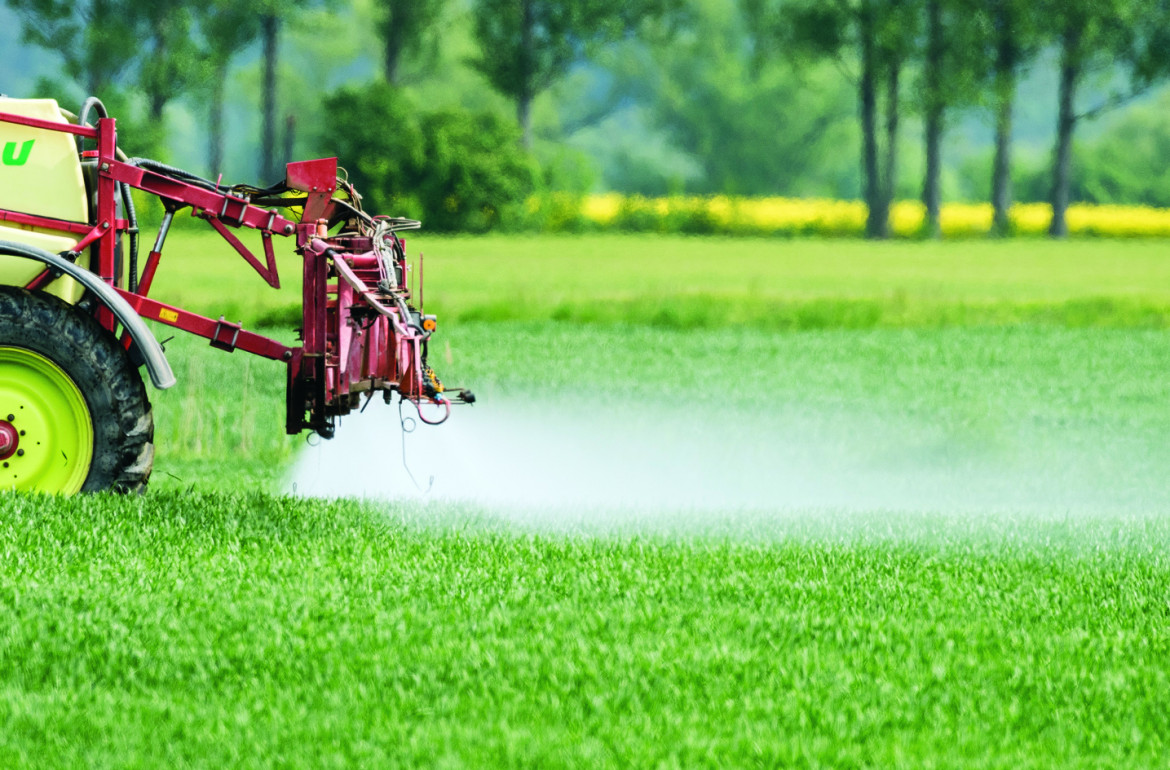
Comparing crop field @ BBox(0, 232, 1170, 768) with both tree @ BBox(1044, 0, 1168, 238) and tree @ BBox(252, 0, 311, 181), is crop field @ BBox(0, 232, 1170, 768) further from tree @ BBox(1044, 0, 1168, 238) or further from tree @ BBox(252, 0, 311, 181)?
tree @ BBox(1044, 0, 1168, 238)

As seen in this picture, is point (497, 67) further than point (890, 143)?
Yes

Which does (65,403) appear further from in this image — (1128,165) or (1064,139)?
(1128,165)

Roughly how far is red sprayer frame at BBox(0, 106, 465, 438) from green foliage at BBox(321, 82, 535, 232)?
25.2 m

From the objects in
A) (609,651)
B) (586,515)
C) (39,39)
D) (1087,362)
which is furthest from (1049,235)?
(609,651)

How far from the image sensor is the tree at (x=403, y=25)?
142ft

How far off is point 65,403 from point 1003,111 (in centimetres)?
3957

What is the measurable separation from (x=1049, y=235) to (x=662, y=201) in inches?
468

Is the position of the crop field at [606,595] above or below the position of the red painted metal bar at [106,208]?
below

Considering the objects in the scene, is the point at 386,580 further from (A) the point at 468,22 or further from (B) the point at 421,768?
(A) the point at 468,22

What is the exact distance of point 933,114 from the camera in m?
43.3

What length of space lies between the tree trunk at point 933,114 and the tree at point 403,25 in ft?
46.2

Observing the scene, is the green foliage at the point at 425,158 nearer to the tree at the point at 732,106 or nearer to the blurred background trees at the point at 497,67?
the blurred background trees at the point at 497,67

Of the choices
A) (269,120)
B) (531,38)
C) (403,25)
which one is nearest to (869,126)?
(531,38)

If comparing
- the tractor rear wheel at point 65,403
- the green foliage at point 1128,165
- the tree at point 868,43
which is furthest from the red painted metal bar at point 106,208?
the green foliage at point 1128,165
